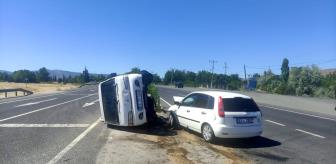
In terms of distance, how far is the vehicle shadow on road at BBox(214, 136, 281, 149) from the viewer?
10062 mm

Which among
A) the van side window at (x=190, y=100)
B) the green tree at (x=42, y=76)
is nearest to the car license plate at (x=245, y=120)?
the van side window at (x=190, y=100)

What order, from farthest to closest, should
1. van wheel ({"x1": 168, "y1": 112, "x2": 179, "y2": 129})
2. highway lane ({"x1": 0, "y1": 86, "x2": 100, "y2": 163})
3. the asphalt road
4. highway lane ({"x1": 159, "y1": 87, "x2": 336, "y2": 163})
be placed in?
1. van wheel ({"x1": 168, "y1": 112, "x2": 179, "y2": 129})
2. highway lane ({"x1": 159, "y1": 87, "x2": 336, "y2": 163})
3. the asphalt road
4. highway lane ({"x1": 0, "y1": 86, "x2": 100, "y2": 163})

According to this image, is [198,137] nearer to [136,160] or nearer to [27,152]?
[136,160]

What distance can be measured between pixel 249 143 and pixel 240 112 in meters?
1.04

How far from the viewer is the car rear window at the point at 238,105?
403 inches

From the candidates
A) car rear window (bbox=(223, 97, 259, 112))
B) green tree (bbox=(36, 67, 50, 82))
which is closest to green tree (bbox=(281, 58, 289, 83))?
car rear window (bbox=(223, 97, 259, 112))

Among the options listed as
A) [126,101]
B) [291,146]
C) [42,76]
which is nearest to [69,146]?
[126,101]

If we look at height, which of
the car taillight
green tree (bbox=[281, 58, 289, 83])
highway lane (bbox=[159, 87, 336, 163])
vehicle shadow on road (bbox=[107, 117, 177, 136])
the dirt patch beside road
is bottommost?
highway lane (bbox=[159, 87, 336, 163])

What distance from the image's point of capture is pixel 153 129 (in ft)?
40.7

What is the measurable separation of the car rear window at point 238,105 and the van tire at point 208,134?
29.9 inches

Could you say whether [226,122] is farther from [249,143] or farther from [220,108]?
[249,143]

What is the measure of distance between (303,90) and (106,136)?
78.6 m

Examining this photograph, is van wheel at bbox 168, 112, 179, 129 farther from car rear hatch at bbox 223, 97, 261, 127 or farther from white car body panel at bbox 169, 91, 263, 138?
car rear hatch at bbox 223, 97, 261, 127

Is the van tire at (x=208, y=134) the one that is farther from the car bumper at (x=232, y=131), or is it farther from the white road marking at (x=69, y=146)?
the white road marking at (x=69, y=146)
